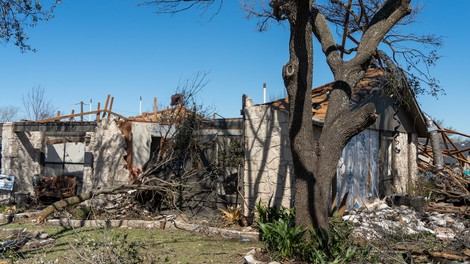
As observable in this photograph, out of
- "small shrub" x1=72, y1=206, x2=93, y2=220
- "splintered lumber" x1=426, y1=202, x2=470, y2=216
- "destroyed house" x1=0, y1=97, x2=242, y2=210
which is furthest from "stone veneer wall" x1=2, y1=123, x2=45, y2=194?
"splintered lumber" x1=426, y1=202, x2=470, y2=216

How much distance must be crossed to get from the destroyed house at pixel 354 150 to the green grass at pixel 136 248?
6.12ft

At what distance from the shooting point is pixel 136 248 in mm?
7836

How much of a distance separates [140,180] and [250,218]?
324cm

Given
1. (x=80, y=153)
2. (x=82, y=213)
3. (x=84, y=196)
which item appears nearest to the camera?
(x=84, y=196)

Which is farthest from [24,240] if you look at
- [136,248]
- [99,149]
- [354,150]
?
[354,150]

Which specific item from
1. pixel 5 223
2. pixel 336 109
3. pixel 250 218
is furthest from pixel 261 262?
pixel 5 223

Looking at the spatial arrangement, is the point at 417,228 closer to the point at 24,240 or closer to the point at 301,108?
the point at 301,108

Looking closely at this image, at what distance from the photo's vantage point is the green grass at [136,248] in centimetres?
617

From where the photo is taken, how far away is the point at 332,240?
7.40m

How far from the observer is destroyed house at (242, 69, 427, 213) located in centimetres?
1123

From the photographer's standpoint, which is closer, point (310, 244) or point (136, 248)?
point (310, 244)

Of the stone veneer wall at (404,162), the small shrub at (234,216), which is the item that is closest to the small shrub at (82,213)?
the small shrub at (234,216)

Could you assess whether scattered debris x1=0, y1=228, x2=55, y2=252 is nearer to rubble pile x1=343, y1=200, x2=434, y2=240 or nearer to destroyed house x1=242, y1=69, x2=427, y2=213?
destroyed house x1=242, y1=69, x2=427, y2=213

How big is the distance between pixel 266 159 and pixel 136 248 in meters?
4.46
